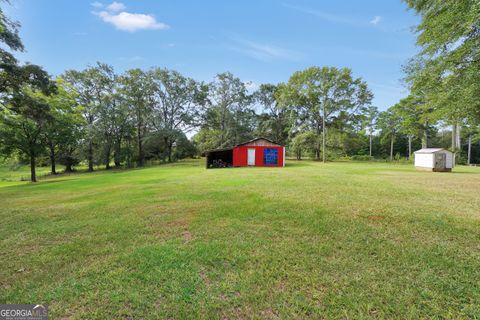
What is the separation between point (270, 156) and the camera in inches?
814

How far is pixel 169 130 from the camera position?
30359 mm

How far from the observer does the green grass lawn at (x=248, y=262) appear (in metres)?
2.02

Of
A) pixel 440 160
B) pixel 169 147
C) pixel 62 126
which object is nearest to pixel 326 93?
pixel 440 160

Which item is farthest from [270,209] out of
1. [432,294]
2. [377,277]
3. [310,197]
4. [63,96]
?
[63,96]

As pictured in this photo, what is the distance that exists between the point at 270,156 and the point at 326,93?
1692 cm

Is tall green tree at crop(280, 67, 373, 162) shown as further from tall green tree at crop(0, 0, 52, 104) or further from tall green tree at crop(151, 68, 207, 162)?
tall green tree at crop(0, 0, 52, 104)

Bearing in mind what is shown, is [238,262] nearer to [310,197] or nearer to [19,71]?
[310,197]

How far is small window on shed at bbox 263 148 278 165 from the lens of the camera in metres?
20.6

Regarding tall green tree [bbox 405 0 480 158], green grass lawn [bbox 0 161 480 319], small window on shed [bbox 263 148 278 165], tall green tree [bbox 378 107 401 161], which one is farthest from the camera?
tall green tree [bbox 378 107 401 161]

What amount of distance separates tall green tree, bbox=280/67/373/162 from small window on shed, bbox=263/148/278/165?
12073mm

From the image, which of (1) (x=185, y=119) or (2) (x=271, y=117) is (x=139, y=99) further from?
(2) (x=271, y=117)

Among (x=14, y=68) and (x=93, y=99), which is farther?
(x=93, y=99)

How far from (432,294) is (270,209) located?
126 inches

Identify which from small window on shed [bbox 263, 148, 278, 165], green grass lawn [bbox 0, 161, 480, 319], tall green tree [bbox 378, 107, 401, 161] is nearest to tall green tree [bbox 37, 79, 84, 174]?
small window on shed [bbox 263, 148, 278, 165]
